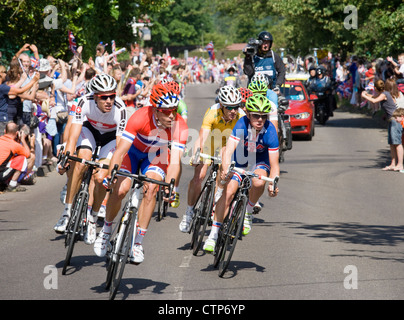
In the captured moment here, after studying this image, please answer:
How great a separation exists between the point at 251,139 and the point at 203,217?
52.6 inches

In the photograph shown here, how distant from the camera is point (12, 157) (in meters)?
15.4

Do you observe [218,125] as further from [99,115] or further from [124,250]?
[124,250]

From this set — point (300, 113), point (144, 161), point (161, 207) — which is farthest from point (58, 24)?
A: point (144, 161)

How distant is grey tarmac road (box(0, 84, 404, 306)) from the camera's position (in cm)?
809

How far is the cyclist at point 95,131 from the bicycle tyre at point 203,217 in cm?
123

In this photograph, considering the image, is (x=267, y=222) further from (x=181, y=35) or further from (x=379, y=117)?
(x=181, y=35)

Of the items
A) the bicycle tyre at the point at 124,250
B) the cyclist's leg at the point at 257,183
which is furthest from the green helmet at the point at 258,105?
the bicycle tyre at the point at 124,250

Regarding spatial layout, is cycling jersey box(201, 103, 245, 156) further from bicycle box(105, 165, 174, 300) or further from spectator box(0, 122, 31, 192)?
spectator box(0, 122, 31, 192)

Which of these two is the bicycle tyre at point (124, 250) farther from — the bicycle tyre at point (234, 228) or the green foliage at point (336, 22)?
the green foliage at point (336, 22)

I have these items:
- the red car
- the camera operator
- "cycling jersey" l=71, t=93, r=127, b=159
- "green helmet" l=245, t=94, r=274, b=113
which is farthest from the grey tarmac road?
the red car

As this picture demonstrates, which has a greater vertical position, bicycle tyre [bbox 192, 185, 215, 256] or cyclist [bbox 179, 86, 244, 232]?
cyclist [bbox 179, 86, 244, 232]

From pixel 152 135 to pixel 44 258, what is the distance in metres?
2.14

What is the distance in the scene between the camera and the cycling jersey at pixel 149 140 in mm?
8562

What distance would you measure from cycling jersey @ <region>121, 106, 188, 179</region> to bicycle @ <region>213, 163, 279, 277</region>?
2.56 ft
